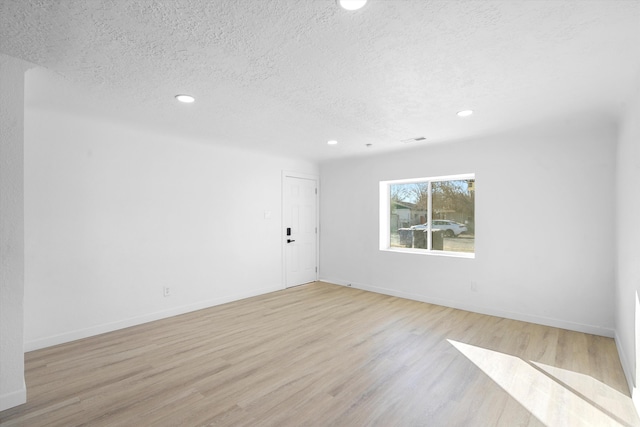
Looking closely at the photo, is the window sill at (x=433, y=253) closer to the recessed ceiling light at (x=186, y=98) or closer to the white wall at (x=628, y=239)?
the white wall at (x=628, y=239)

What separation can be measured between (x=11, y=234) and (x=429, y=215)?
4.87 meters

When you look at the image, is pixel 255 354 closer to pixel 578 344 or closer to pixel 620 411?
pixel 620 411

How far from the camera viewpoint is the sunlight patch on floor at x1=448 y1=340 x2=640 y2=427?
205 centimetres

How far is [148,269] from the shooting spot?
3926mm

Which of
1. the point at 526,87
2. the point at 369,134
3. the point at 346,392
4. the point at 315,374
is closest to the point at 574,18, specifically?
the point at 526,87

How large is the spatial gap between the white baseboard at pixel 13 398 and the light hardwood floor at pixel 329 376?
1.6 inches

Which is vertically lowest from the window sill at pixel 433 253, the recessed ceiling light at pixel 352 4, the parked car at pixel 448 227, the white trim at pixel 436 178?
the window sill at pixel 433 253

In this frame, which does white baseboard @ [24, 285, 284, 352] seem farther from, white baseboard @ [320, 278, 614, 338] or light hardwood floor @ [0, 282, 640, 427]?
white baseboard @ [320, 278, 614, 338]

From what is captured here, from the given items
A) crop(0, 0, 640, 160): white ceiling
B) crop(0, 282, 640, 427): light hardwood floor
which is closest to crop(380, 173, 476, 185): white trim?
crop(0, 0, 640, 160): white ceiling

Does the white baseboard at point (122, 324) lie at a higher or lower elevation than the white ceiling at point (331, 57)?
lower

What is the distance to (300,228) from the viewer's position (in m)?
5.90

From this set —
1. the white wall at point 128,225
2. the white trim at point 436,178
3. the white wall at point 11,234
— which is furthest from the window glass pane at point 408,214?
the white wall at point 11,234

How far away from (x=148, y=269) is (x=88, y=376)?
1524 millimetres

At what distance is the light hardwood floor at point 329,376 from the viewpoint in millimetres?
2064
